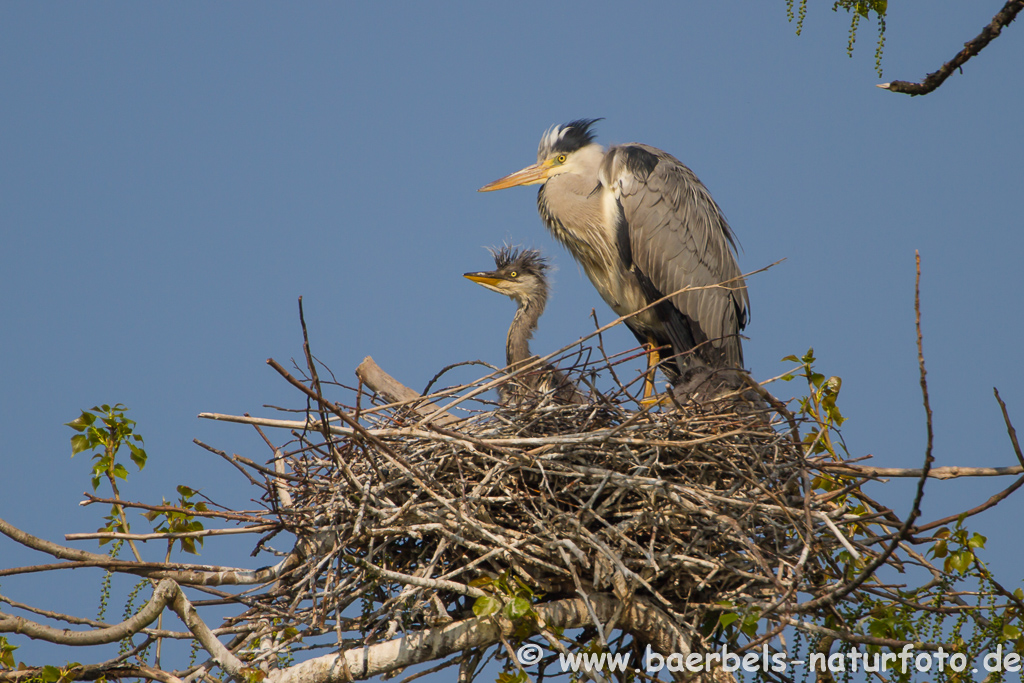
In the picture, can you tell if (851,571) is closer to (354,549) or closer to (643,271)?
(354,549)

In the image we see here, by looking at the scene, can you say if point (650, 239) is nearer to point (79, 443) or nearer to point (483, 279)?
point (483, 279)

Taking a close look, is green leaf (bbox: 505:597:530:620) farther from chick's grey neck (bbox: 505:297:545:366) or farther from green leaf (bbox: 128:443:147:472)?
chick's grey neck (bbox: 505:297:545:366)

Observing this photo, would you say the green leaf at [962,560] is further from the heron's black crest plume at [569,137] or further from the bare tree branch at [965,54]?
the heron's black crest plume at [569,137]

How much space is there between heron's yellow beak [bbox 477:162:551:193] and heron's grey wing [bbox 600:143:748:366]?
2.05 ft

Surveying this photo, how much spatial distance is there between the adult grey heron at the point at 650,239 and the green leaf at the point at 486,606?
2519 mm

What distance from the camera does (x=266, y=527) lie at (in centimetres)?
297

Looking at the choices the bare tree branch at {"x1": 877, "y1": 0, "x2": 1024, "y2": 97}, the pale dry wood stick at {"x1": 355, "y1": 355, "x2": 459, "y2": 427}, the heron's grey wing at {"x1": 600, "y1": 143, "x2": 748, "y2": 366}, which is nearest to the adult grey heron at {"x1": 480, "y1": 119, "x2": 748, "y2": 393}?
the heron's grey wing at {"x1": 600, "y1": 143, "x2": 748, "y2": 366}

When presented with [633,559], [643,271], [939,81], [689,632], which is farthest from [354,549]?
[643,271]

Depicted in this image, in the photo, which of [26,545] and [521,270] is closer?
[26,545]

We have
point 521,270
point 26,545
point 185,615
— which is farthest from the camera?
point 521,270

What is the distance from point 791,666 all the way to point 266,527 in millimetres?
1793

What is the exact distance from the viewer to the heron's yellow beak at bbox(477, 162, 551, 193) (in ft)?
19.8

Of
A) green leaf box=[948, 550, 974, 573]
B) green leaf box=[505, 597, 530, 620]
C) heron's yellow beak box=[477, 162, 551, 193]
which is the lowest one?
green leaf box=[505, 597, 530, 620]

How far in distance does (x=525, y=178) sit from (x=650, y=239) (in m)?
1.16
